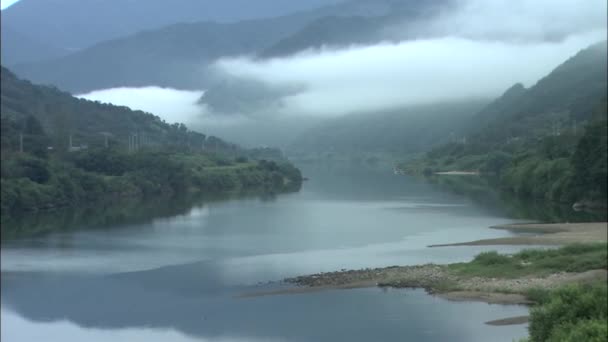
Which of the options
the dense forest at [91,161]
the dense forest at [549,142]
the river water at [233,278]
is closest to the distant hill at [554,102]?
the dense forest at [549,142]

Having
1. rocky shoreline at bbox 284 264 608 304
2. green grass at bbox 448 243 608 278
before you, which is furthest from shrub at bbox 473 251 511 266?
rocky shoreline at bbox 284 264 608 304

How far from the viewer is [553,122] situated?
8662 centimetres

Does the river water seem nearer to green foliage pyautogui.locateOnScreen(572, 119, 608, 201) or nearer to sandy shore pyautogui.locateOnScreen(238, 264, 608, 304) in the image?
sandy shore pyautogui.locateOnScreen(238, 264, 608, 304)

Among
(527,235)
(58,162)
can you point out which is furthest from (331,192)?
(527,235)

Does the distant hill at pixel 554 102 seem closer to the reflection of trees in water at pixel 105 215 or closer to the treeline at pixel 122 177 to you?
the treeline at pixel 122 177

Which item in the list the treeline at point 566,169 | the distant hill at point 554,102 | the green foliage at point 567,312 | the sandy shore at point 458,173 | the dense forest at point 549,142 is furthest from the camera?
the distant hill at point 554,102

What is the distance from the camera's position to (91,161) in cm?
5575

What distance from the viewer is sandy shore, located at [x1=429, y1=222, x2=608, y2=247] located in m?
28.8

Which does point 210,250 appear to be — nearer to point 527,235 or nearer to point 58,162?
point 527,235

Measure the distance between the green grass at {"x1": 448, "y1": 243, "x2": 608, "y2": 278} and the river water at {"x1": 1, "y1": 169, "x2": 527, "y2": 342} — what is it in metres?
2.44

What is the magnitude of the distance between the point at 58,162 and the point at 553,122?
55.8 metres

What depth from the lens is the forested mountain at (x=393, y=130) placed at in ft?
498

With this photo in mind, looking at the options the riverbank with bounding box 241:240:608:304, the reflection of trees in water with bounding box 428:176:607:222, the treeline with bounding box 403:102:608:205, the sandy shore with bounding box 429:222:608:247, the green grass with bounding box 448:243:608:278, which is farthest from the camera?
the treeline with bounding box 403:102:608:205

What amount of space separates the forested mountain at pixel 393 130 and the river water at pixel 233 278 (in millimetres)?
101218
